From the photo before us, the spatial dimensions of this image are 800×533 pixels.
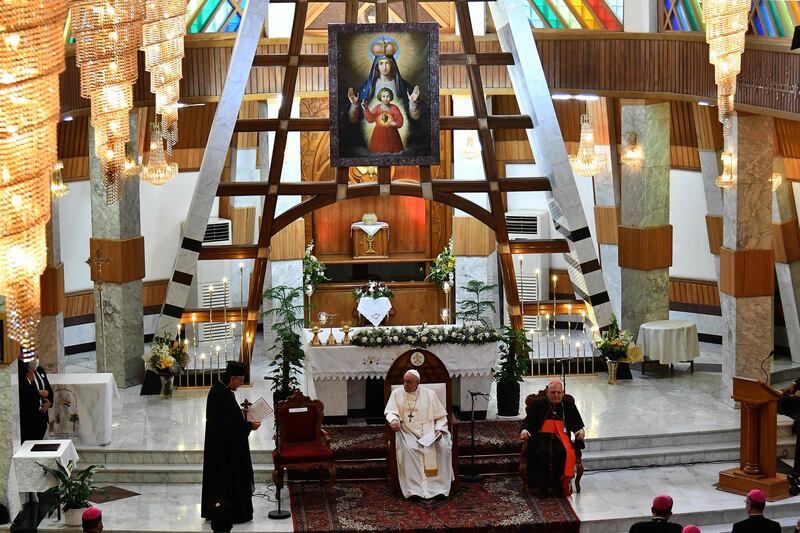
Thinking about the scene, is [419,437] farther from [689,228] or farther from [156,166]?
[689,228]

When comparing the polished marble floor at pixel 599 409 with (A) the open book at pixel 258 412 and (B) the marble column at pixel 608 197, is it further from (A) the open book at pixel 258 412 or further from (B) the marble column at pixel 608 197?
(B) the marble column at pixel 608 197

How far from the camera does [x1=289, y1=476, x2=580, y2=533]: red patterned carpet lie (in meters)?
13.7

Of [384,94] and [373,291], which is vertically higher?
[384,94]

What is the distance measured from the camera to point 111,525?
13859mm

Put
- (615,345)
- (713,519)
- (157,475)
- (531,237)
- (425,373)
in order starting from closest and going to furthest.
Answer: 1. (713,519)
2. (425,373)
3. (157,475)
4. (615,345)
5. (531,237)

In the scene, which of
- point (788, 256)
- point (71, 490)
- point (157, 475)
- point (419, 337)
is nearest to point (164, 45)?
point (419, 337)

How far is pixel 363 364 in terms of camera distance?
16188 mm

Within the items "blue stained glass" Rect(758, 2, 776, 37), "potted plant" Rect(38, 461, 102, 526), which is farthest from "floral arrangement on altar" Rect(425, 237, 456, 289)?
"potted plant" Rect(38, 461, 102, 526)

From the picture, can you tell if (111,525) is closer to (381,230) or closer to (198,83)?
(198,83)

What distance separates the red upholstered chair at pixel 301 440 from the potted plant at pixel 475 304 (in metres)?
5.51

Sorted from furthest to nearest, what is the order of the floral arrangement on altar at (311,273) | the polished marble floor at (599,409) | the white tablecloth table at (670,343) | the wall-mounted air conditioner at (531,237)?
the wall-mounted air conditioner at (531,237), the floral arrangement on altar at (311,273), the white tablecloth table at (670,343), the polished marble floor at (599,409)

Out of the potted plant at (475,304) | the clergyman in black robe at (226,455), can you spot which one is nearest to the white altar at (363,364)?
the clergyman in black robe at (226,455)

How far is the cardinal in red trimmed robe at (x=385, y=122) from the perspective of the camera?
18.2 metres

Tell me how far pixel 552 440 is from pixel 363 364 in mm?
2666
